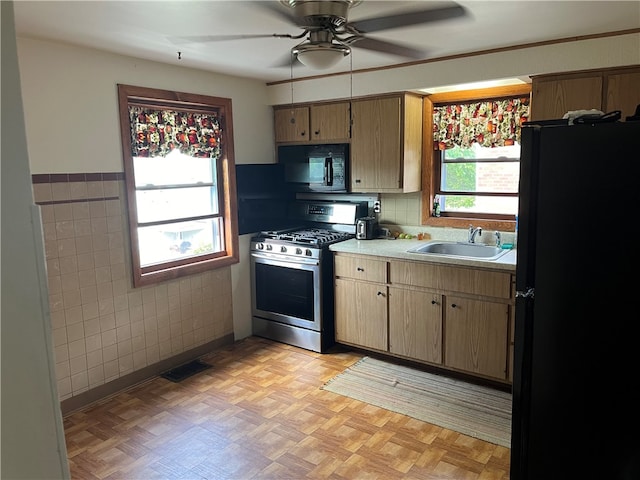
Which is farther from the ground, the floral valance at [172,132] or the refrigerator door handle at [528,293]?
the floral valance at [172,132]

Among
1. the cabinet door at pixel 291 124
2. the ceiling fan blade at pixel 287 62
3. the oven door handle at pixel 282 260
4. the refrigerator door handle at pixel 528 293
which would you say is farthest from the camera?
the cabinet door at pixel 291 124

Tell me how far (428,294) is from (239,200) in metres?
1.88

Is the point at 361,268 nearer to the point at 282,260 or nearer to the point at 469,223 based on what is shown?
the point at 282,260

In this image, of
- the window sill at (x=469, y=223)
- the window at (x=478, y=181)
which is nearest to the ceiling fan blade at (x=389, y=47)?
the window at (x=478, y=181)

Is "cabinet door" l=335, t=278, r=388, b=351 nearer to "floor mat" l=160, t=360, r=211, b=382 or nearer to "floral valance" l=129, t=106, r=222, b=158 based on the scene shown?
"floor mat" l=160, t=360, r=211, b=382

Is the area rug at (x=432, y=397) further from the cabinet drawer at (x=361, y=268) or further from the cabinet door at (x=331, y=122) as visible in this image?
the cabinet door at (x=331, y=122)

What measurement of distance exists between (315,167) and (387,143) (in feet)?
2.63

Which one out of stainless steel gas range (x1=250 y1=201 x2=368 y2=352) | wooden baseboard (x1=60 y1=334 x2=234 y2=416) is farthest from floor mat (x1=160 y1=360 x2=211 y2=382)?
stainless steel gas range (x1=250 y1=201 x2=368 y2=352)

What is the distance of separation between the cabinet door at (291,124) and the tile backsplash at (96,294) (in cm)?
167

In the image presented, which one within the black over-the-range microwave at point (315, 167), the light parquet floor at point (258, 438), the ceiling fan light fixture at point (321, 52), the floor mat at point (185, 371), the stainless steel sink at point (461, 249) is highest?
the ceiling fan light fixture at point (321, 52)

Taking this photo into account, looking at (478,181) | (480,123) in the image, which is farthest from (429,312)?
(480,123)

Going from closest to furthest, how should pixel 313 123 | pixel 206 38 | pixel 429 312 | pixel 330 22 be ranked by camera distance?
pixel 330 22 < pixel 206 38 < pixel 429 312 < pixel 313 123

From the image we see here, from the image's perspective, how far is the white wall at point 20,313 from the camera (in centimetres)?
59

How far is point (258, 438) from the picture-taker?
289cm
